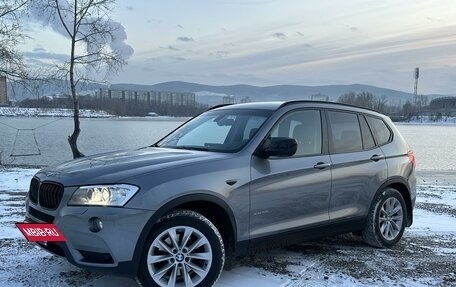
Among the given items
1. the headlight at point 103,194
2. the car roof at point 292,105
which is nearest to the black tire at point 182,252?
the headlight at point 103,194

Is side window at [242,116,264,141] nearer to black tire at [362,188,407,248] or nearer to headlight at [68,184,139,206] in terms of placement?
headlight at [68,184,139,206]

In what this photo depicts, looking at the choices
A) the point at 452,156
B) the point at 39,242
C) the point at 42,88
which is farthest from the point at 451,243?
the point at 452,156

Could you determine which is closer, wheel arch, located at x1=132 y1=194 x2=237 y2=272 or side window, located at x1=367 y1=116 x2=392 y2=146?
wheel arch, located at x1=132 y1=194 x2=237 y2=272

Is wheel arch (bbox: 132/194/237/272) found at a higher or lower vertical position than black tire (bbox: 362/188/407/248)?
higher

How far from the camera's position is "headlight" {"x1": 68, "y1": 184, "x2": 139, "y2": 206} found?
3.80m

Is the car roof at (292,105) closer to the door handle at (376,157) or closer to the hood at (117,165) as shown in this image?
the door handle at (376,157)

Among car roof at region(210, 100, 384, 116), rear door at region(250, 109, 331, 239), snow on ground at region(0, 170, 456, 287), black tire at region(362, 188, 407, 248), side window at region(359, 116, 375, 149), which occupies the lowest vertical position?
snow on ground at region(0, 170, 456, 287)

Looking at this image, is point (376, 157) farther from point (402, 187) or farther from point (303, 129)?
point (303, 129)

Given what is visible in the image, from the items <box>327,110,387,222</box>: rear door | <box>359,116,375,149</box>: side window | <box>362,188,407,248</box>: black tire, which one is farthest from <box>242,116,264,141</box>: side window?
Answer: <box>362,188,407,248</box>: black tire

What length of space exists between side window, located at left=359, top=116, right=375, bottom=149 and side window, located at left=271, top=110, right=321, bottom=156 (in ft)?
2.77

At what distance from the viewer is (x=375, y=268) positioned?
514cm

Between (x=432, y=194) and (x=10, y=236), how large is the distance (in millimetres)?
10371

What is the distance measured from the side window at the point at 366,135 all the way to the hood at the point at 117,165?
2.24 meters

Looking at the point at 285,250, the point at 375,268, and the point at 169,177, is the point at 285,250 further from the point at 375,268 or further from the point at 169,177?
the point at 169,177
